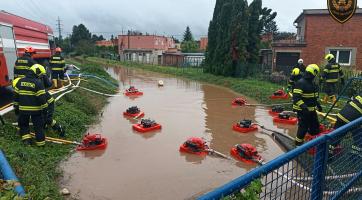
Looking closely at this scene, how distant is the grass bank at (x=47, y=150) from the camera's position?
503 cm

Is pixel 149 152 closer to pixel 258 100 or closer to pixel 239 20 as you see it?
A: pixel 258 100

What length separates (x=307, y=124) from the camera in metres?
7.60

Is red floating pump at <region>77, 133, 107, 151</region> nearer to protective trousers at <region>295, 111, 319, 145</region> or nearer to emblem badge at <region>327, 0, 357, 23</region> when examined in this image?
protective trousers at <region>295, 111, 319, 145</region>

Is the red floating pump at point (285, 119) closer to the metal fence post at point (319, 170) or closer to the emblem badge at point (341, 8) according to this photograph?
the emblem badge at point (341, 8)

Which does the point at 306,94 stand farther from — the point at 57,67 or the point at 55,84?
the point at 57,67

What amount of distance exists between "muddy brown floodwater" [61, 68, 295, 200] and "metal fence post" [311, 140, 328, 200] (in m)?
2.76

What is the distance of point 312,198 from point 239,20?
70.4ft

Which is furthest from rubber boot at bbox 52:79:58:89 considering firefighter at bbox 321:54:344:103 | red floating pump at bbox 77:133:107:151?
firefighter at bbox 321:54:344:103

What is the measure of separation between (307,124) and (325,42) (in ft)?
56.1

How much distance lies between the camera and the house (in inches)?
2268

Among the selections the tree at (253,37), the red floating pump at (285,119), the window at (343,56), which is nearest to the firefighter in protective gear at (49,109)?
the red floating pump at (285,119)

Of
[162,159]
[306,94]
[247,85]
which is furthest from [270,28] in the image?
[162,159]

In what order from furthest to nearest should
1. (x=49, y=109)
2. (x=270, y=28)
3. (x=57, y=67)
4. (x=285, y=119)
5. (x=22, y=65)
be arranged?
(x=270, y=28) → (x=57, y=67) → (x=285, y=119) → (x=22, y=65) → (x=49, y=109)

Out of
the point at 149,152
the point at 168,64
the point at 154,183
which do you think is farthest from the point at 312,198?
the point at 168,64
